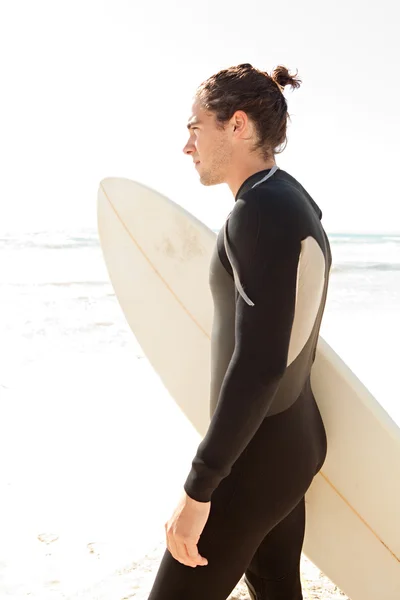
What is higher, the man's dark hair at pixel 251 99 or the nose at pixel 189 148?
the man's dark hair at pixel 251 99

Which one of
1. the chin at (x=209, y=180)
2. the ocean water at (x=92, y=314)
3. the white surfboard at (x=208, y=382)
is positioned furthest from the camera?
the ocean water at (x=92, y=314)

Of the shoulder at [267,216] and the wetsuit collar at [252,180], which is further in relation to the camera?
the wetsuit collar at [252,180]

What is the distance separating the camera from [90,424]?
4.04m

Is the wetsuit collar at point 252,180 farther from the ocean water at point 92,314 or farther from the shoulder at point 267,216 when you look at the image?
the ocean water at point 92,314

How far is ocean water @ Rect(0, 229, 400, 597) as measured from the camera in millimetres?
2656

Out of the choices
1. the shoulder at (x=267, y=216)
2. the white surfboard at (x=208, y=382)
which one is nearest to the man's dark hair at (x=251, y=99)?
the shoulder at (x=267, y=216)

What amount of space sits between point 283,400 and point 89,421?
295 centimetres

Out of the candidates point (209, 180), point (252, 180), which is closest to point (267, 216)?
point (252, 180)

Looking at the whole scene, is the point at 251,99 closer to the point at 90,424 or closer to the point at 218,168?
the point at 218,168

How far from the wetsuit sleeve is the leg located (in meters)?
0.45

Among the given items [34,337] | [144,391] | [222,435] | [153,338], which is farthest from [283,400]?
[34,337]

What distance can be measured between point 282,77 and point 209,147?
0.25 m

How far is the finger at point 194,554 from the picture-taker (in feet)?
3.88

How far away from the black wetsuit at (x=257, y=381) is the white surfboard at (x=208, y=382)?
0.33 m
